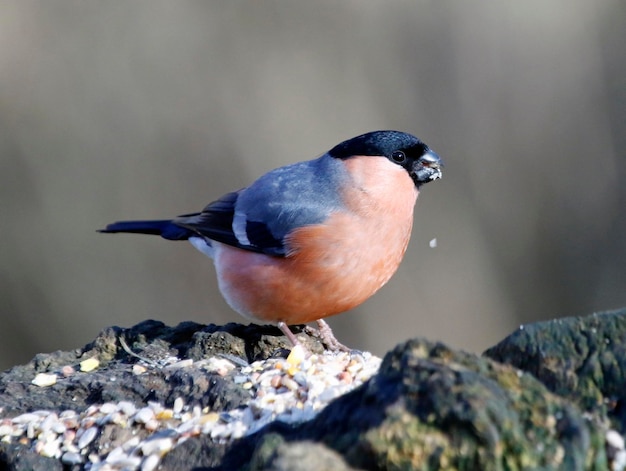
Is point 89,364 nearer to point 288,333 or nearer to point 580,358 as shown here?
point 288,333

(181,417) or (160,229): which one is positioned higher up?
(160,229)

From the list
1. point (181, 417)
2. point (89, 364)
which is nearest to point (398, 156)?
point (89, 364)

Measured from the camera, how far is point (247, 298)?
13.7 feet

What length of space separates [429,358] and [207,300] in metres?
5.74

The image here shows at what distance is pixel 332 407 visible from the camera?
2148 mm

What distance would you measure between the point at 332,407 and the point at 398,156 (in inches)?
89.0

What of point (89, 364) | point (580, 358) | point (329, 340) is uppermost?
point (580, 358)

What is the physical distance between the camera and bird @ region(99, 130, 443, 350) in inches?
160

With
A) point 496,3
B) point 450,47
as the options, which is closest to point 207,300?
point 450,47

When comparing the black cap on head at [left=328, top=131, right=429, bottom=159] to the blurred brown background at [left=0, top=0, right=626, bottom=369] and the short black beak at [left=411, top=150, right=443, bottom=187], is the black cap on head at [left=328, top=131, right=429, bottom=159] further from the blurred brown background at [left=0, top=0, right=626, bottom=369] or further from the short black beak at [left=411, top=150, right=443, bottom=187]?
the blurred brown background at [left=0, top=0, right=626, bottom=369]

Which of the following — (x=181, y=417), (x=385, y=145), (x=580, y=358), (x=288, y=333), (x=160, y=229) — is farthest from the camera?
(x=160, y=229)

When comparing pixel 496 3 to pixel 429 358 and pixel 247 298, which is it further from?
pixel 429 358

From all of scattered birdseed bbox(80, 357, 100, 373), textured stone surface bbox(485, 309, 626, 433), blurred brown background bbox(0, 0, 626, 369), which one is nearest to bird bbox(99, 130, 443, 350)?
scattered birdseed bbox(80, 357, 100, 373)

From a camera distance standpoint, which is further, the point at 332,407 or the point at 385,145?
the point at 385,145
